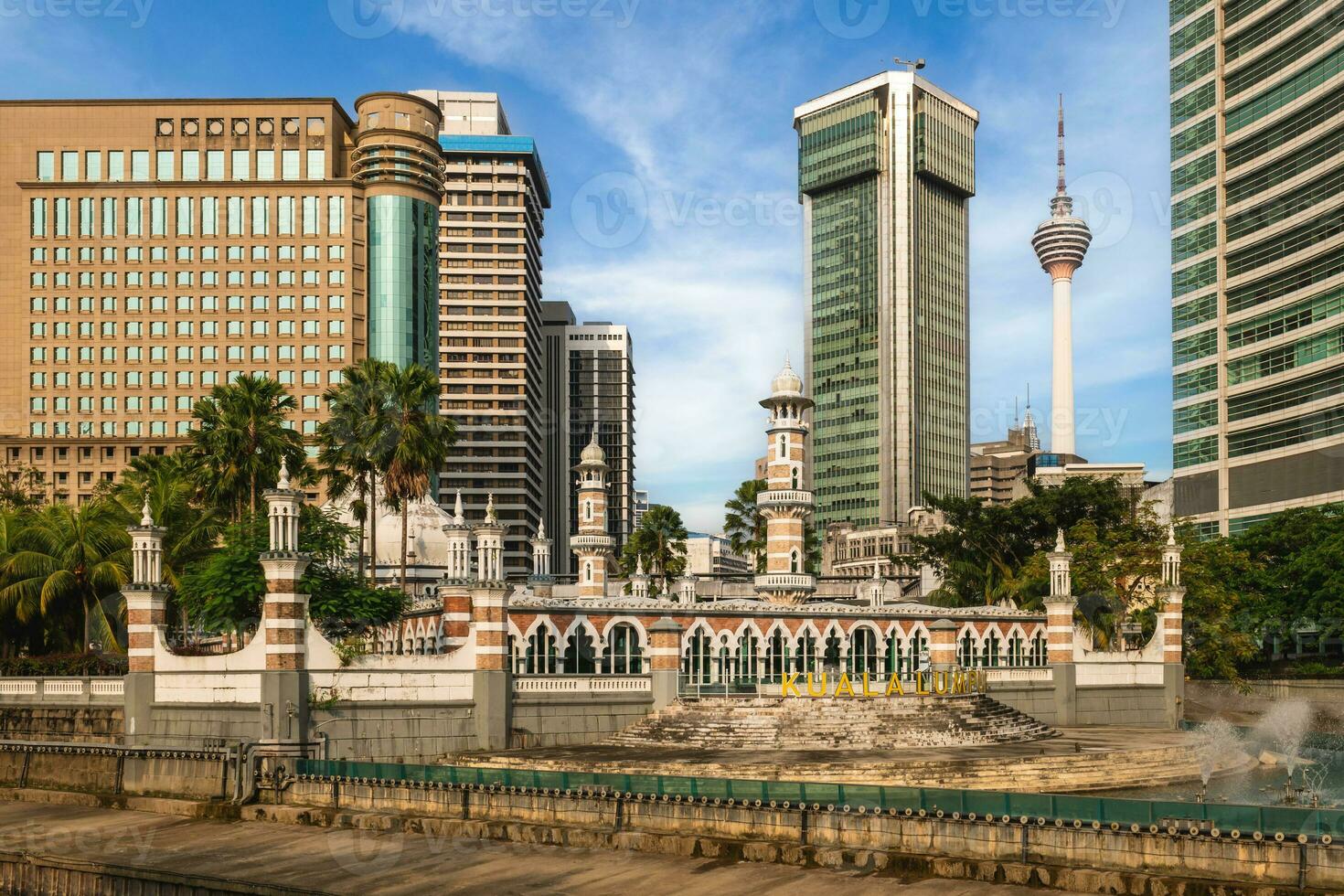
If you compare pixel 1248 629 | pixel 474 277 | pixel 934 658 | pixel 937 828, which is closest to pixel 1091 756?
pixel 934 658

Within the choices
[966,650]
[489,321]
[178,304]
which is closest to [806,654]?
[966,650]

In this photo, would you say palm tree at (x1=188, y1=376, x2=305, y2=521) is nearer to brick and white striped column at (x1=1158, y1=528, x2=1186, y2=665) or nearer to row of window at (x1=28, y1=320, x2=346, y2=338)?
brick and white striped column at (x1=1158, y1=528, x2=1186, y2=665)

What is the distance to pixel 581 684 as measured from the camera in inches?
1753

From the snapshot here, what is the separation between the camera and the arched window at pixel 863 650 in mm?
53906

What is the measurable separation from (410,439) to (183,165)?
84.0 metres

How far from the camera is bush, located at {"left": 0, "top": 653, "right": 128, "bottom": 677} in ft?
157

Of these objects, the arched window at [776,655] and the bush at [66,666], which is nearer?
the bush at [66,666]

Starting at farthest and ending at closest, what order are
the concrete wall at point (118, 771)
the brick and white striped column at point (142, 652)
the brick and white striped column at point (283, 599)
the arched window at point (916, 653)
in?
the arched window at point (916, 653), the brick and white striped column at point (142, 652), the brick and white striped column at point (283, 599), the concrete wall at point (118, 771)

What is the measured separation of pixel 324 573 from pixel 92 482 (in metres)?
85.2

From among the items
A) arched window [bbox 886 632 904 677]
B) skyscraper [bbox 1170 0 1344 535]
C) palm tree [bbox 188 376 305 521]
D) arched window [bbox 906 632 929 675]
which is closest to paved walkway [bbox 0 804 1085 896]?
palm tree [bbox 188 376 305 521]

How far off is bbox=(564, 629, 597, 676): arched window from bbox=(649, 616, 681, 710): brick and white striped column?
295 cm

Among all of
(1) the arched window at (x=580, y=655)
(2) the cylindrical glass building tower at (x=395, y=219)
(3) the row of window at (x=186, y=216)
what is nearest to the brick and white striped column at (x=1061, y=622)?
(1) the arched window at (x=580, y=655)

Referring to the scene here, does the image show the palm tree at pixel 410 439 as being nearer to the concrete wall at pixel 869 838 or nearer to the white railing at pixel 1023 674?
the white railing at pixel 1023 674

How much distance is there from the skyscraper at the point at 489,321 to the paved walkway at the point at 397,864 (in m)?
125
